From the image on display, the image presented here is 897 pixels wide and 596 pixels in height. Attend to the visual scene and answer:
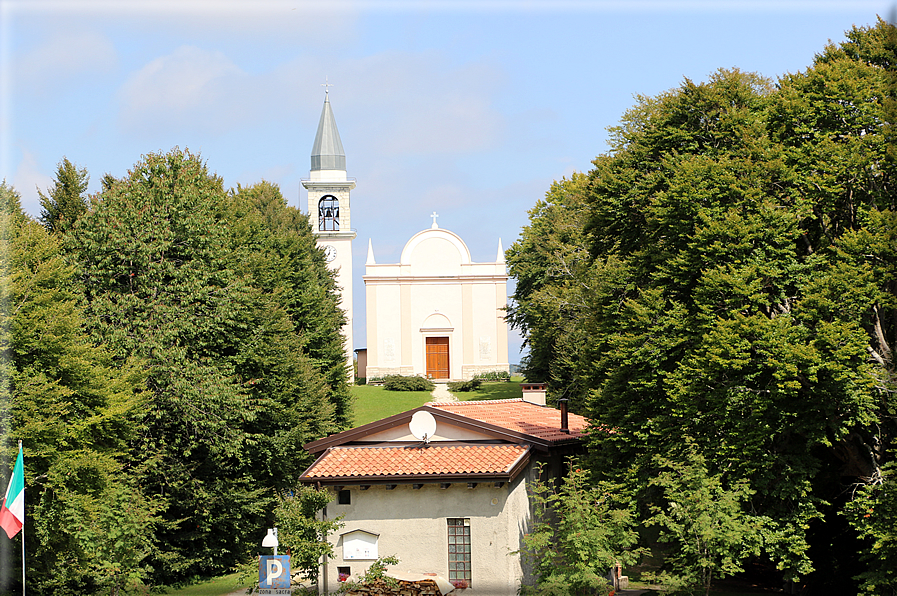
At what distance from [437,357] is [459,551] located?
44.5 metres

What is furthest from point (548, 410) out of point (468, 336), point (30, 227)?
point (468, 336)

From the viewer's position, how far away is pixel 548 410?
30.4m

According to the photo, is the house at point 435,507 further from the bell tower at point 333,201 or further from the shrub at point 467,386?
the bell tower at point 333,201

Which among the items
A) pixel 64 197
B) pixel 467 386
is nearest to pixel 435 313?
pixel 467 386

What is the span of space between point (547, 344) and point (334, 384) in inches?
432

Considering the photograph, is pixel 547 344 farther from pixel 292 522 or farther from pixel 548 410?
pixel 292 522

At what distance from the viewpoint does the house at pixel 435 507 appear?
1983cm

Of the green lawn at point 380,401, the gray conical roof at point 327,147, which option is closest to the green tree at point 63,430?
the green lawn at point 380,401

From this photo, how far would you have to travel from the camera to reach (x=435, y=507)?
20234 mm

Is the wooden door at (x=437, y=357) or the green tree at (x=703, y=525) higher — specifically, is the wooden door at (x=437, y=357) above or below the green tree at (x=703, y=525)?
above

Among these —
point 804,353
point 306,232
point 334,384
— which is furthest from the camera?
point 306,232

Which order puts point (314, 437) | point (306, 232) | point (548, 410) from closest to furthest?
point (548, 410), point (314, 437), point (306, 232)

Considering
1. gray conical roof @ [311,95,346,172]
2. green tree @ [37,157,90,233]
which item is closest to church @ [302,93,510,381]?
gray conical roof @ [311,95,346,172]

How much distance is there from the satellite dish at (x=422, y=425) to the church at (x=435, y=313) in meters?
42.2
